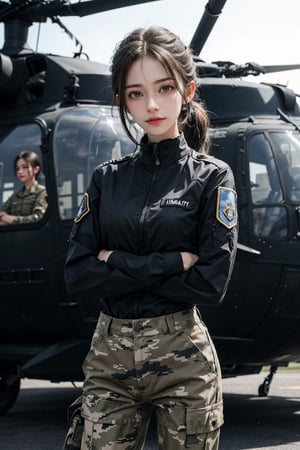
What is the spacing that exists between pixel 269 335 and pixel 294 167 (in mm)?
1170

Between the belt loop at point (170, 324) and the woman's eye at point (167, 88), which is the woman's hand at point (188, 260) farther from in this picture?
the woman's eye at point (167, 88)

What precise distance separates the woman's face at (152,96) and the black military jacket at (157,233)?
2.7 inches

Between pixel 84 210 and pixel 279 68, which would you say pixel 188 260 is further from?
pixel 279 68

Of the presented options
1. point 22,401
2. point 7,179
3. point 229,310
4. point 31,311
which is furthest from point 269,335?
point 22,401

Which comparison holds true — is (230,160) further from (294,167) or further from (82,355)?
(82,355)

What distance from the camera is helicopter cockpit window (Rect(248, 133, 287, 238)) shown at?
5.89 metres

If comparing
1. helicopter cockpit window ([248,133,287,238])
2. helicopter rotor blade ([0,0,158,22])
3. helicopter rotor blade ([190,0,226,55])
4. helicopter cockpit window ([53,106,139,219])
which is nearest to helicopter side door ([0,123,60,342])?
helicopter cockpit window ([53,106,139,219])

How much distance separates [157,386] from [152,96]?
0.81m

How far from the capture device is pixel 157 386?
244 cm

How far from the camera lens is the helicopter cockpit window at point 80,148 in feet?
20.7

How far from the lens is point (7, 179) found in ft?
22.1

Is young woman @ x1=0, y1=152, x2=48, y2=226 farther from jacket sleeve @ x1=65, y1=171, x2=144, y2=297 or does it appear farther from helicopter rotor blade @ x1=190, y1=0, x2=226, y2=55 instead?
jacket sleeve @ x1=65, y1=171, x2=144, y2=297

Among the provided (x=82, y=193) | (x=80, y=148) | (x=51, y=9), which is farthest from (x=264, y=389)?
(x=51, y=9)

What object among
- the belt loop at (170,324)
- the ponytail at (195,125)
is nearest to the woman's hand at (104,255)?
the belt loop at (170,324)
